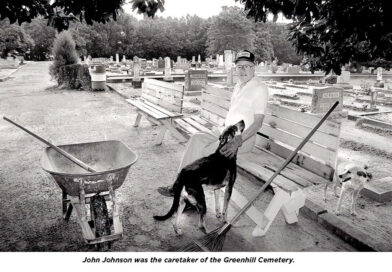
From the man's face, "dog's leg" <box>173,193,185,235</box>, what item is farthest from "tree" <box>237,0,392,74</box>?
"dog's leg" <box>173,193,185,235</box>

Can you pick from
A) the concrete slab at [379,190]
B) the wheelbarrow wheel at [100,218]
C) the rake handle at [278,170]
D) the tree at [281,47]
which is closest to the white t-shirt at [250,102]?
the rake handle at [278,170]

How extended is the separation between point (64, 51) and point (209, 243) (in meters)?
13.9

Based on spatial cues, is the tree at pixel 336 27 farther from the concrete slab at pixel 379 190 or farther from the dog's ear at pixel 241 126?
the concrete slab at pixel 379 190

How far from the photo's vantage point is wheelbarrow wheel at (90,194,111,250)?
2.79 metres

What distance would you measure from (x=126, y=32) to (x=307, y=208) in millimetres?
66239

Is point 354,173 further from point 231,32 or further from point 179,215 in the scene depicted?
point 231,32

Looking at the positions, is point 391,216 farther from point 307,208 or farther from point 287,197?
point 287,197

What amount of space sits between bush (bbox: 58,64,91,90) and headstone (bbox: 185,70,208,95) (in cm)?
475

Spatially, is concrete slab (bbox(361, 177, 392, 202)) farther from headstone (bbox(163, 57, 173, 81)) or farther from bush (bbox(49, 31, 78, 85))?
headstone (bbox(163, 57, 173, 81))

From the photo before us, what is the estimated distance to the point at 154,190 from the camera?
4297mm

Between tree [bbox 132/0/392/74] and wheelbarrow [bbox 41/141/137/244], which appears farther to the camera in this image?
tree [bbox 132/0/392/74]

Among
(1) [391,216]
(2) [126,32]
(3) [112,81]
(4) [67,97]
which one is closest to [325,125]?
(1) [391,216]

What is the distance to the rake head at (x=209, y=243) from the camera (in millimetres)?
2786
